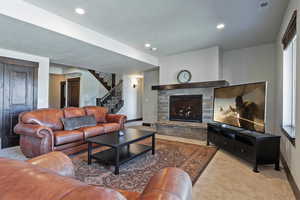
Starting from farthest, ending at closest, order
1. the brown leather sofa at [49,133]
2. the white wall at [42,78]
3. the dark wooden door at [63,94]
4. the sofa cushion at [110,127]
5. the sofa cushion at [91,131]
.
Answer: the dark wooden door at [63,94], the white wall at [42,78], the sofa cushion at [110,127], the sofa cushion at [91,131], the brown leather sofa at [49,133]

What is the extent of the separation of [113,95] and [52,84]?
3.57 metres

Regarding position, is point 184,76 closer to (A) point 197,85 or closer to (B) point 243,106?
(A) point 197,85

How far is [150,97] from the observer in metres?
7.15

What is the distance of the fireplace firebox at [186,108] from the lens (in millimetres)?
5262

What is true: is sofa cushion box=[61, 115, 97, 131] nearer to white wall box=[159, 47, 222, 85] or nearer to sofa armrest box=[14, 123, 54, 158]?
sofa armrest box=[14, 123, 54, 158]

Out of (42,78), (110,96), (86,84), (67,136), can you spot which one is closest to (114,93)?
(110,96)

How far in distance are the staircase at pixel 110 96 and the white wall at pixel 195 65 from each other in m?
3.03

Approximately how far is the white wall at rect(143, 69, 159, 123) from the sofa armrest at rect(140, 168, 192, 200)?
19.6 ft

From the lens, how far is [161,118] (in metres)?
6.01

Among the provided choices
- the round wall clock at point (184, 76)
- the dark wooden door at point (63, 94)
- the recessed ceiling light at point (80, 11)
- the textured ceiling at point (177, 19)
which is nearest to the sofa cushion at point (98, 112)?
the textured ceiling at point (177, 19)

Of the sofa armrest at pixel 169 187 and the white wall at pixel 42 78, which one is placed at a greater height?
the white wall at pixel 42 78

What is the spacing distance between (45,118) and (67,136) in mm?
841

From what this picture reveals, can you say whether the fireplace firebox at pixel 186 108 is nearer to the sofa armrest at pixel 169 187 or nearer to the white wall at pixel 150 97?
the white wall at pixel 150 97

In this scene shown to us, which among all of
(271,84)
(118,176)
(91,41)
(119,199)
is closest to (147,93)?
(91,41)
